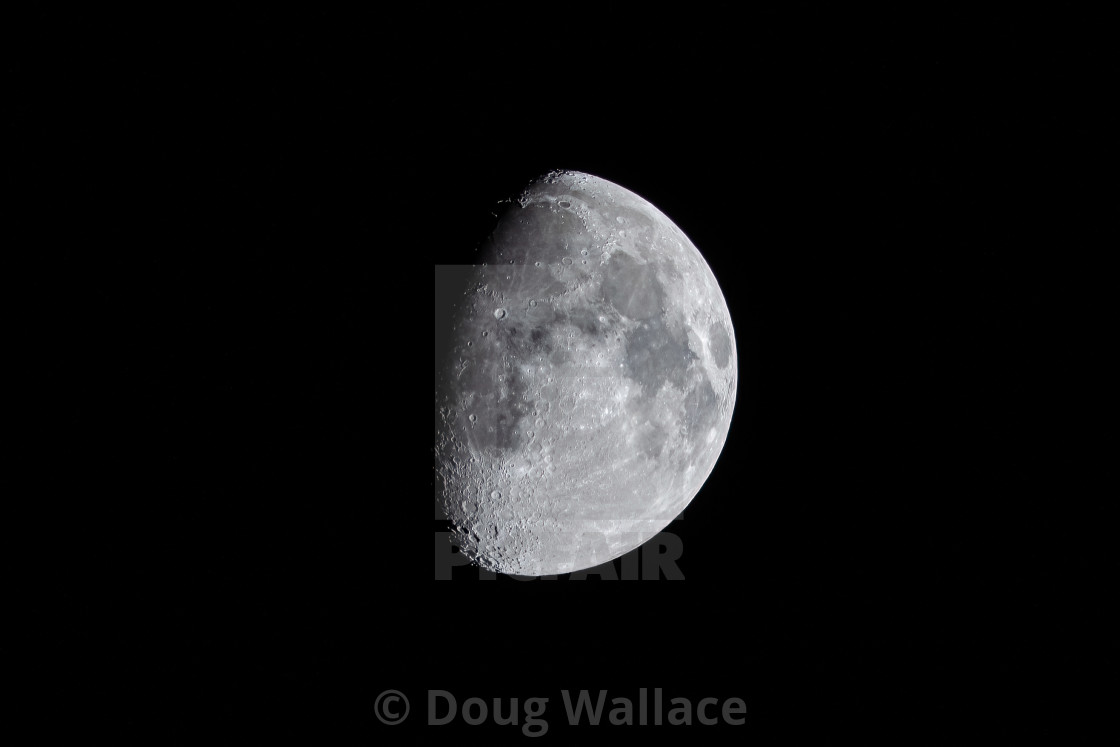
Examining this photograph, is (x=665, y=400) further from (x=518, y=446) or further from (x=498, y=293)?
(x=498, y=293)

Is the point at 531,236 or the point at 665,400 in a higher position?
the point at 531,236

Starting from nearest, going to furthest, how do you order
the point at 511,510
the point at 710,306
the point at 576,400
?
the point at 576,400
the point at 511,510
the point at 710,306

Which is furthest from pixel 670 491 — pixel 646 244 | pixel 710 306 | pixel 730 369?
pixel 646 244

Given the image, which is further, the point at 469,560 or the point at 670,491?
the point at 469,560

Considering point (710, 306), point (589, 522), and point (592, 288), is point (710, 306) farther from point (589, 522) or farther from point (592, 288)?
point (589, 522)

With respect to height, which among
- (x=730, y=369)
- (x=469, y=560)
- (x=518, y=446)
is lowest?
(x=469, y=560)

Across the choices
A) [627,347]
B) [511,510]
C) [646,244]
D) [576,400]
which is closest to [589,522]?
[511,510]

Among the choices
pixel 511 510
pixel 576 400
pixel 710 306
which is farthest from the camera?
pixel 710 306
